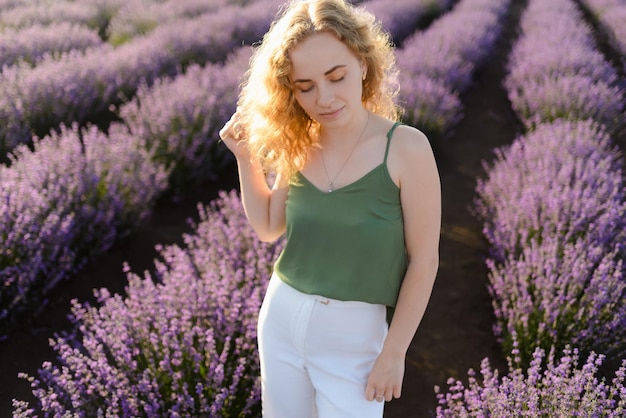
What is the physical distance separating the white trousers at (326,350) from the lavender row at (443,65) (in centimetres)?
340

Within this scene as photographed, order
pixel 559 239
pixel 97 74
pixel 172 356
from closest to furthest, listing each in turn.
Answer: pixel 172 356
pixel 559 239
pixel 97 74

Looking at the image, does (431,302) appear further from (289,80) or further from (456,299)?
(289,80)

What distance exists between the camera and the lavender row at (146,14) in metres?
7.88

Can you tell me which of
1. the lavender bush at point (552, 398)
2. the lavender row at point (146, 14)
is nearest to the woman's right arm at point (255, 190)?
the lavender bush at point (552, 398)

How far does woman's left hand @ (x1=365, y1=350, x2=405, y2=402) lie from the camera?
1436 mm

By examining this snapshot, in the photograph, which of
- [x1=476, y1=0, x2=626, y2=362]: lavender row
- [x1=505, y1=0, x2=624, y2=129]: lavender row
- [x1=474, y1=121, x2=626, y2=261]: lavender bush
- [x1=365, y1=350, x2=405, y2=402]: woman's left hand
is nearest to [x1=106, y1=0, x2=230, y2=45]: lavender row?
[x1=505, y1=0, x2=624, y2=129]: lavender row

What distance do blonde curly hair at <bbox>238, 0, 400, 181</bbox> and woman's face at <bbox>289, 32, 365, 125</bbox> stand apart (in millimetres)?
19

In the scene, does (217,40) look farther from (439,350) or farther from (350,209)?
(350,209)

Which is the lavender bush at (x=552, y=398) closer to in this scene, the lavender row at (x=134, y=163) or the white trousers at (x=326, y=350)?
the white trousers at (x=326, y=350)

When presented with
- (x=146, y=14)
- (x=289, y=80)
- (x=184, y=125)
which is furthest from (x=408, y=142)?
(x=146, y=14)

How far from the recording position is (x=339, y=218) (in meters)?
1.47

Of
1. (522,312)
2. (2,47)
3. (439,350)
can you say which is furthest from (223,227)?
(2,47)

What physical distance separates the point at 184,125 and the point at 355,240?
327 centimetres

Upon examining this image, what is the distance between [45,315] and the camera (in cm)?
317
